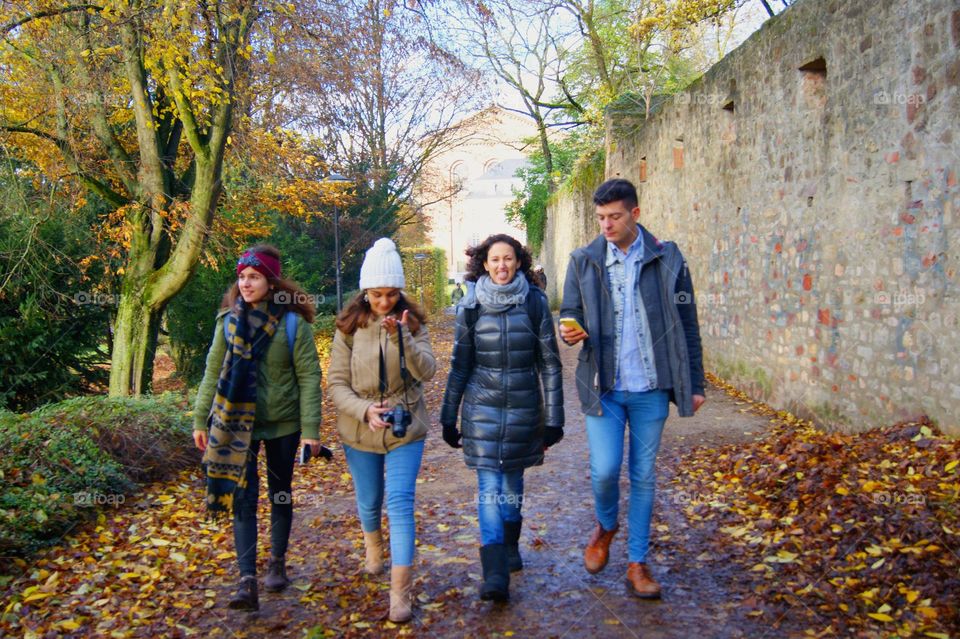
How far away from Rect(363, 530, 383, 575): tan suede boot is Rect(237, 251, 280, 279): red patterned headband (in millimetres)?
1404

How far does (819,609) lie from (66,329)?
10.8 meters

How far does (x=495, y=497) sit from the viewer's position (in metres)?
3.96

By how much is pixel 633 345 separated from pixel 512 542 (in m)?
1.24

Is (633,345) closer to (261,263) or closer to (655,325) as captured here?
(655,325)

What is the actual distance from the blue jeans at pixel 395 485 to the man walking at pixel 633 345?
2.82 feet

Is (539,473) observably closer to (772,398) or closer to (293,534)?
(293,534)

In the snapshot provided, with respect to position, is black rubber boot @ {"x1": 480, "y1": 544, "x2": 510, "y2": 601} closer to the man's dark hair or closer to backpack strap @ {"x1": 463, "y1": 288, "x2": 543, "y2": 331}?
backpack strap @ {"x1": 463, "y1": 288, "x2": 543, "y2": 331}

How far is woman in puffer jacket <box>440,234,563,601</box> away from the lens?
3.88 meters

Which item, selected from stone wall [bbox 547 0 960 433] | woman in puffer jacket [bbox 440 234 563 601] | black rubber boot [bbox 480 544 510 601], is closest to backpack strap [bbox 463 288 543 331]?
woman in puffer jacket [bbox 440 234 563 601]

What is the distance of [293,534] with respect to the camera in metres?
5.33

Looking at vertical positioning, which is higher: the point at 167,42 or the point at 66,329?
the point at 167,42

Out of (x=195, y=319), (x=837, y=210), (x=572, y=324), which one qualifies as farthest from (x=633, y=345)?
(x=195, y=319)

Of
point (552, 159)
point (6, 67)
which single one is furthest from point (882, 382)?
point (552, 159)

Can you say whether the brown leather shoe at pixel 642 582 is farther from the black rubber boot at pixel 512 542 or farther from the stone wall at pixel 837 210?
the stone wall at pixel 837 210
